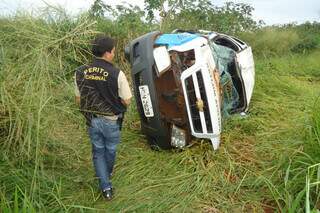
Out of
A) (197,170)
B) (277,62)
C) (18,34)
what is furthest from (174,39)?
(277,62)

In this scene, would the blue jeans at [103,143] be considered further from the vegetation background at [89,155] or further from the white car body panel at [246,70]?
the white car body panel at [246,70]

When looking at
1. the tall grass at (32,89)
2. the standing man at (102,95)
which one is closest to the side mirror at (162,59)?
the standing man at (102,95)

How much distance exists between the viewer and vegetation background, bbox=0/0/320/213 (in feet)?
13.9

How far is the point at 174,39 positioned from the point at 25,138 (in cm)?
272

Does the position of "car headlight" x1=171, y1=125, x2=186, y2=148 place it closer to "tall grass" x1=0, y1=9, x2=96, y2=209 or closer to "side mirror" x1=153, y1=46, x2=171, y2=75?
"side mirror" x1=153, y1=46, x2=171, y2=75

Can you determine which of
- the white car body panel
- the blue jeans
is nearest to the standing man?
the blue jeans

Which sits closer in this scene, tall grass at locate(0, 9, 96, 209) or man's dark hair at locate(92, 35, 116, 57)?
tall grass at locate(0, 9, 96, 209)

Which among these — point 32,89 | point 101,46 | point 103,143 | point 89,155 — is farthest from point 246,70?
point 32,89

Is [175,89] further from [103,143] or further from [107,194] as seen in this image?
[107,194]

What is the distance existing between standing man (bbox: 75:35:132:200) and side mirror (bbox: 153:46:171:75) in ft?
3.74

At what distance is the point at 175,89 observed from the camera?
19.3 ft

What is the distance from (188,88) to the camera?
5809 mm

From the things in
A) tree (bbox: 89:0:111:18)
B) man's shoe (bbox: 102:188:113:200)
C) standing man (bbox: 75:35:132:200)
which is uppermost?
tree (bbox: 89:0:111:18)

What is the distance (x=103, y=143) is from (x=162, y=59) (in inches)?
55.6
